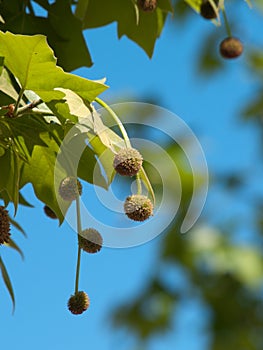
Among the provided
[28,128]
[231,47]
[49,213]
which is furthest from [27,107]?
[231,47]

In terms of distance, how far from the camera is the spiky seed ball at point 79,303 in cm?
119

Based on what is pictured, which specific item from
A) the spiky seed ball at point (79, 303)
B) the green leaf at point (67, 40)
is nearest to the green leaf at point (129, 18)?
the green leaf at point (67, 40)

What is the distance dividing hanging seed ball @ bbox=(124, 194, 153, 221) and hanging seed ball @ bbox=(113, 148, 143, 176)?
52mm

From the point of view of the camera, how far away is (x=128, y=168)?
1.12 meters

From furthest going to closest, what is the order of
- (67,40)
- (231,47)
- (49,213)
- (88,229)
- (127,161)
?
(231,47), (67,40), (49,213), (88,229), (127,161)

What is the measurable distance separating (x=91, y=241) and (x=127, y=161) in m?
0.16

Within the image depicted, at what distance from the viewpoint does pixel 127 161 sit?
111 cm

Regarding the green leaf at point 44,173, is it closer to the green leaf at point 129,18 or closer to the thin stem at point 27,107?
the thin stem at point 27,107

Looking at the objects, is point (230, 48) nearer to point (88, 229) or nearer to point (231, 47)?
point (231, 47)

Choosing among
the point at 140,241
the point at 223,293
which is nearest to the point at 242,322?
the point at 223,293

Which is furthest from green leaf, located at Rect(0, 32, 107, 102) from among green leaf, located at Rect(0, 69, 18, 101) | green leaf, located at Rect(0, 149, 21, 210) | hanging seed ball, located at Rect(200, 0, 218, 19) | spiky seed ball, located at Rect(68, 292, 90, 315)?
hanging seed ball, located at Rect(200, 0, 218, 19)

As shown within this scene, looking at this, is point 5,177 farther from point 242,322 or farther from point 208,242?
point 242,322

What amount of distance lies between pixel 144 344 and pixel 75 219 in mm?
6011

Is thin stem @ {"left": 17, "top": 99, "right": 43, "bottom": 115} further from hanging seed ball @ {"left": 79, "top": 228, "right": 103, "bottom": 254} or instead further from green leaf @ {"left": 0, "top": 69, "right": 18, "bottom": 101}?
hanging seed ball @ {"left": 79, "top": 228, "right": 103, "bottom": 254}
